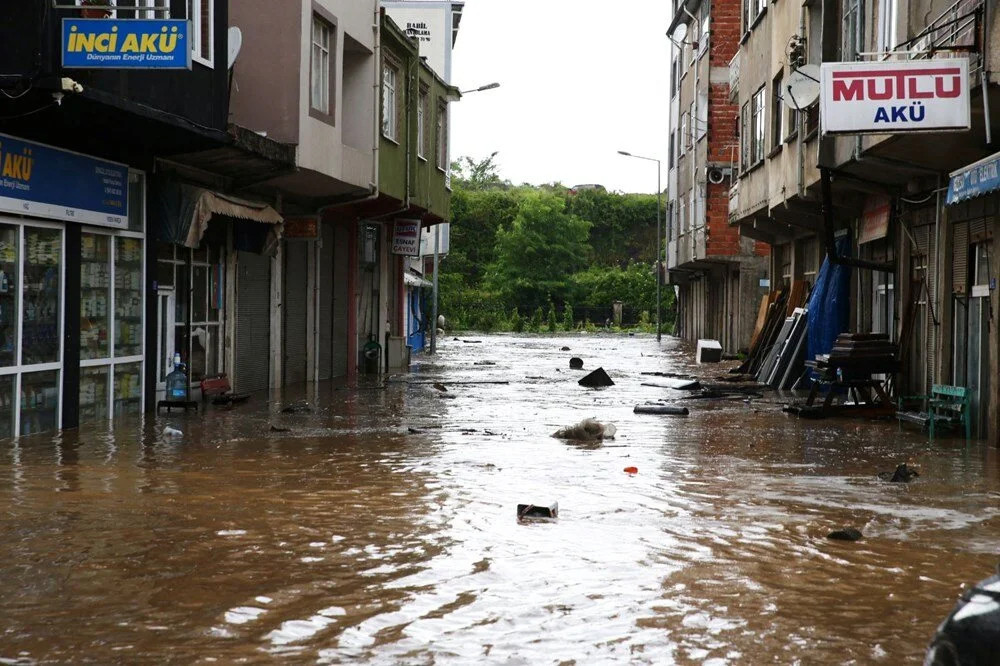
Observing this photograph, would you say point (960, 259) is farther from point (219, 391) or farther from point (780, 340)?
point (219, 391)

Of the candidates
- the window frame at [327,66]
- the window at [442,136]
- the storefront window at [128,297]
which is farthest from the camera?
the window at [442,136]

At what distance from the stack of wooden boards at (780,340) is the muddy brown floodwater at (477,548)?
9.46 m

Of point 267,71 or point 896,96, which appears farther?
point 267,71

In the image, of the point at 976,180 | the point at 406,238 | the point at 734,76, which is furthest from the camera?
the point at 734,76

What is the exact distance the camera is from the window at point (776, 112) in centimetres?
2580

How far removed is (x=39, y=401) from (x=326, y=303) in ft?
43.3

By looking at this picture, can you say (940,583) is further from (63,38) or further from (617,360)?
(617,360)

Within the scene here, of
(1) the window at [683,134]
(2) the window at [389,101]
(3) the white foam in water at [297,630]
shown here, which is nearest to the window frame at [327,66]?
(2) the window at [389,101]

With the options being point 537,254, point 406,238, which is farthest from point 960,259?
point 537,254

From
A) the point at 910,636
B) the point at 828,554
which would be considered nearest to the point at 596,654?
the point at 910,636

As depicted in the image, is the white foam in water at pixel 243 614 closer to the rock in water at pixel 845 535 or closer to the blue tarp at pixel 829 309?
the rock in water at pixel 845 535

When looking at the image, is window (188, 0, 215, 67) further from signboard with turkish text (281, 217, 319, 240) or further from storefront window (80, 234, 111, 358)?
signboard with turkish text (281, 217, 319, 240)

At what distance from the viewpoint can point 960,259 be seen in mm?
16203

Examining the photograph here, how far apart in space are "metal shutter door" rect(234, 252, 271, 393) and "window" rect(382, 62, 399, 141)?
5.06 meters
